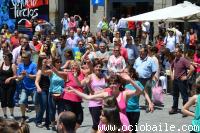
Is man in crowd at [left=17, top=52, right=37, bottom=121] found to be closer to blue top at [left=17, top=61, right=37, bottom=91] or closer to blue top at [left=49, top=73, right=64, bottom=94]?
blue top at [left=17, top=61, right=37, bottom=91]

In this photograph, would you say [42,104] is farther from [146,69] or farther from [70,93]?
[146,69]

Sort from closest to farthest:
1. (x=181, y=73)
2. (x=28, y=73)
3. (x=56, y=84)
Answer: (x=56, y=84)
(x=28, y=73)
(x=181, y=73)

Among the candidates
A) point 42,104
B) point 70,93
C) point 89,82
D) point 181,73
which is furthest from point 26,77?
point 181,73

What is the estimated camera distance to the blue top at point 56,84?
10323 mm

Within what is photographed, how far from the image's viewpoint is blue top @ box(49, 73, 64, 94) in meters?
10.3

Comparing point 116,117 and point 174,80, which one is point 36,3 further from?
point 116,117

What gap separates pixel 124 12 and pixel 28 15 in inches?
233

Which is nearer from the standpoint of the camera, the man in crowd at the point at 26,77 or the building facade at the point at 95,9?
the man in crowd at the point at 26,77

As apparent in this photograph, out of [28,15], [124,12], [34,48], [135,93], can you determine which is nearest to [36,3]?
[28,15]

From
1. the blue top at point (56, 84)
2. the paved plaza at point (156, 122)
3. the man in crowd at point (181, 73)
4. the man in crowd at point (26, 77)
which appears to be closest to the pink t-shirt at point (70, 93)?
the blue top at point (56, 84)

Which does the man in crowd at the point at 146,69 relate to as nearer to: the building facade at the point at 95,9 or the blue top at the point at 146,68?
the blue top at the point at 146,68

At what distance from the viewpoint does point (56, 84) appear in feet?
34.2

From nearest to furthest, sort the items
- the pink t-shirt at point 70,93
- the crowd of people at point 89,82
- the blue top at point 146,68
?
the crowd of people at point 89,82, the pink t-shirt at point 70,93, the blue top at point 146,68

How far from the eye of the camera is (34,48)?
50.3 ft
